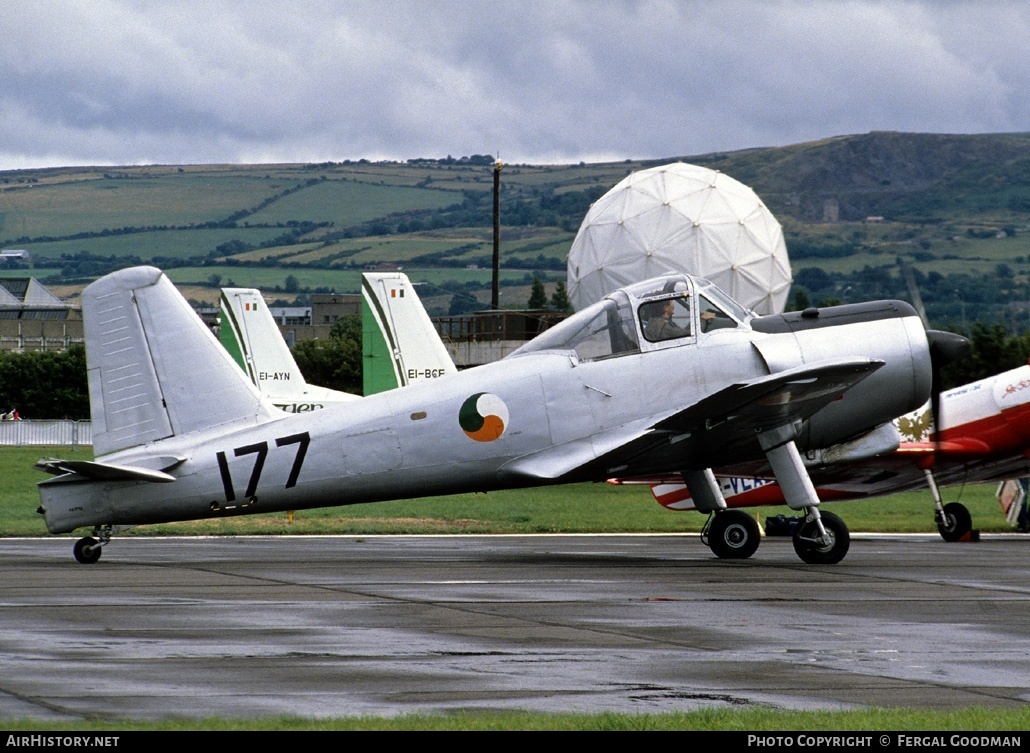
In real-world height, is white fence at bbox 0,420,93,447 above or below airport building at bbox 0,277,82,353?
below

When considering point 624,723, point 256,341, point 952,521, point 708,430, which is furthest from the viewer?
point 256,341

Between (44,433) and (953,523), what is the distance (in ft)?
206

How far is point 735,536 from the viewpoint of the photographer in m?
18.2

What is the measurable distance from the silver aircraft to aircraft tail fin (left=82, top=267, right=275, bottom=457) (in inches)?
0.7

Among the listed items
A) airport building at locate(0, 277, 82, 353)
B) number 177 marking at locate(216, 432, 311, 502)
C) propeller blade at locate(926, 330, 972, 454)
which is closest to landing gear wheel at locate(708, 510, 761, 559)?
propeller blade at locate(926, 330, 972, 454)

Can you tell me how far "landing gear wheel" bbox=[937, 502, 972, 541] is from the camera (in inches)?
961

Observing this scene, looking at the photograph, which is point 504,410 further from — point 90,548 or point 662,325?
point 90,548

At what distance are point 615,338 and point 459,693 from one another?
941 cm

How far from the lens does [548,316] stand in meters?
58.2

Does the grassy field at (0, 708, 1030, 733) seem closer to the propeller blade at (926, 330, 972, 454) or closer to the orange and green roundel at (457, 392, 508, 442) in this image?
the orange and green roundel at (457, 392, 508, 442)

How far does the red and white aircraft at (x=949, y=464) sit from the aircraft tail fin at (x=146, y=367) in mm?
10333

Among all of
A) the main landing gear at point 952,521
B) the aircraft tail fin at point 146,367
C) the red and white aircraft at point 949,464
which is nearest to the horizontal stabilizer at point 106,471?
the aircraft tail fin at point 146,367

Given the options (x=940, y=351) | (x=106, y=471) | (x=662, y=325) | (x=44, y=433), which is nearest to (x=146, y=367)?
(x=106, y=471)

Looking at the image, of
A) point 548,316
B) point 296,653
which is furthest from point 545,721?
point 548,316
